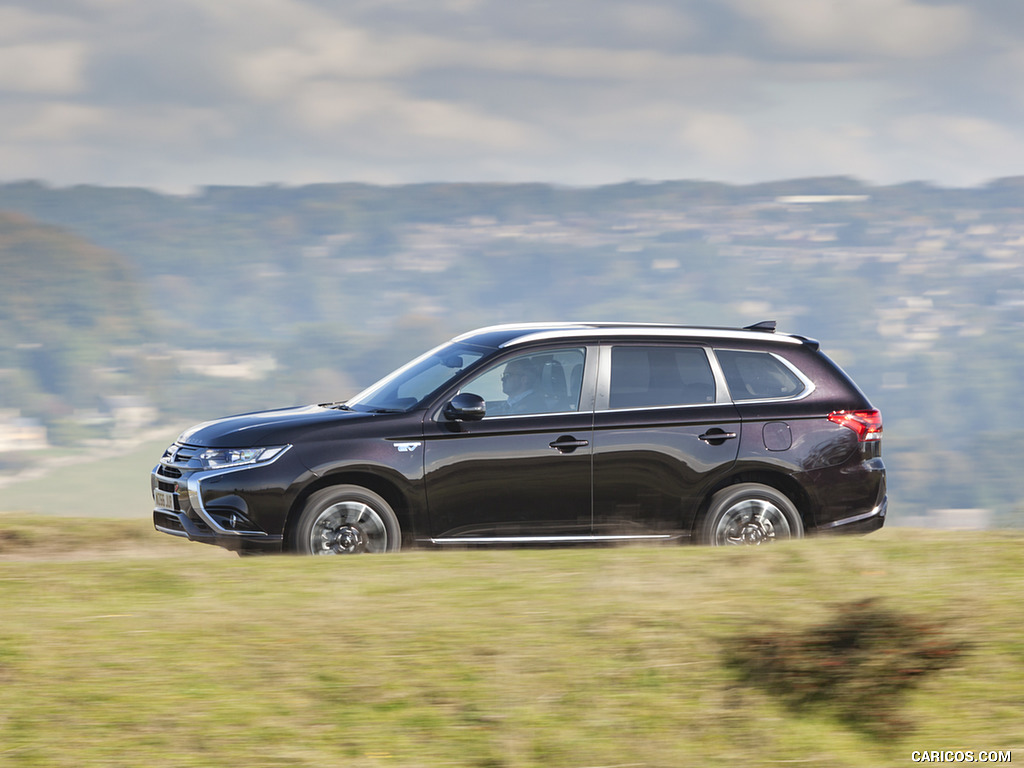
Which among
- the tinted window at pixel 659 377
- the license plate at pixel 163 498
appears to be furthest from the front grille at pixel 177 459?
the tinted window at pixel 659 377

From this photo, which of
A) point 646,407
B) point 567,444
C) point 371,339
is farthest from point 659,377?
point 371,339

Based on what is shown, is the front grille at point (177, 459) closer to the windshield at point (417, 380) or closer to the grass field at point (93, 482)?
the windshield at point (417, 380)

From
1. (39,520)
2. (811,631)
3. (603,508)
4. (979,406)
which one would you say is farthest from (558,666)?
(979,406)

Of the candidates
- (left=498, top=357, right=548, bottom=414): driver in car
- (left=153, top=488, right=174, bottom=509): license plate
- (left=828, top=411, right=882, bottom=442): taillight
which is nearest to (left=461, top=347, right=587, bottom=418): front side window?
(left=498, top=357, right=548, bottom=414): driver in car

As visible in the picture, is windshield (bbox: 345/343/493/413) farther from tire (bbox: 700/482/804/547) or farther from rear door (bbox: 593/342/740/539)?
tire (bbox: 700/482/804/547)

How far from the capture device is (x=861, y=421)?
865 cm

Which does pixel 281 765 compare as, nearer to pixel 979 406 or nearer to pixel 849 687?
pixel 849 687

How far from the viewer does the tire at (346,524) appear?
25.7ft

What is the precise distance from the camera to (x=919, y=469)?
133 metres

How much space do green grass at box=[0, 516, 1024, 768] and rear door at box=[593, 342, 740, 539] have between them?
1.26m

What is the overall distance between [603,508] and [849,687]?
10.9 ft

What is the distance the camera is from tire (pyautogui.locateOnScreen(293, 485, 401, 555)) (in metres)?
7.85

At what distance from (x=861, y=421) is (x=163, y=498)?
4999mm

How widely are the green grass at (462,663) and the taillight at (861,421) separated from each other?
1.73 m
